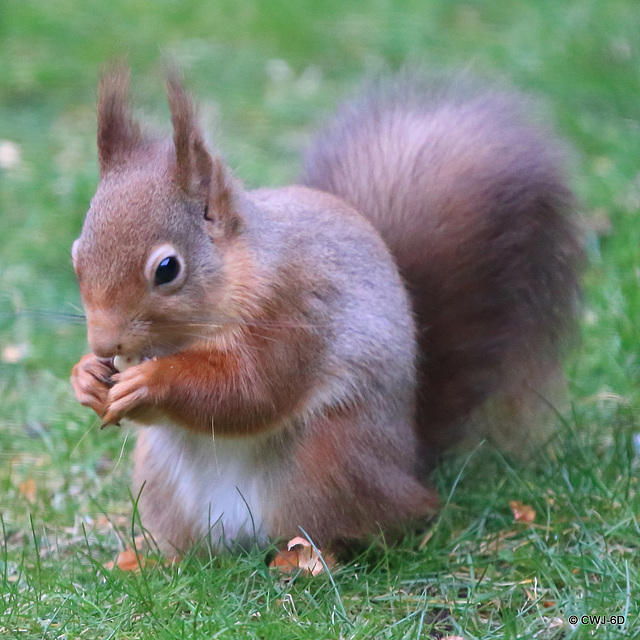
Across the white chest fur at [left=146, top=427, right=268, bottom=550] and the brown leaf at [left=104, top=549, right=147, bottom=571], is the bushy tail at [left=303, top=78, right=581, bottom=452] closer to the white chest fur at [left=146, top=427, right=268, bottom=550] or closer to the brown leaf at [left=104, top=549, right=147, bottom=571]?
the white chest fur at [left=146, top=427, right=268, bottom=550]

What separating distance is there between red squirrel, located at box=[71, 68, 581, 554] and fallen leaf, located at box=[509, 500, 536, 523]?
0.58 ft

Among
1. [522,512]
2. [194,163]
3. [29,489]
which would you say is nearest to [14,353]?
[29,489]

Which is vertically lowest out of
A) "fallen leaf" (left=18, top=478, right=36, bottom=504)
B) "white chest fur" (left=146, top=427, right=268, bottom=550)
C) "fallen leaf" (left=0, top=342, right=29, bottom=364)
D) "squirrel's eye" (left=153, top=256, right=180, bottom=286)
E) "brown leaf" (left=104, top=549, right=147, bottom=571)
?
"fallen leaf" (left=0, top=342, right=29, bottom=364)

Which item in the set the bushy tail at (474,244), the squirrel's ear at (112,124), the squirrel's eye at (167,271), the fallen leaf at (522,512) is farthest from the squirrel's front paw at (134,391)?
the fallen leaf at (522,512)

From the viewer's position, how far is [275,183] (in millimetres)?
3625

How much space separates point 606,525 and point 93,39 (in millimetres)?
3718

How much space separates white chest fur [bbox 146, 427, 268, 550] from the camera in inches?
74.0

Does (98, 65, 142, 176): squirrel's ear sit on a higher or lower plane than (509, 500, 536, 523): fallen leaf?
higher

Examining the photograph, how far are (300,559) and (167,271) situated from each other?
23.0 inches

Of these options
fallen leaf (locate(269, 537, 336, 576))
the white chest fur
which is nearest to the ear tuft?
the white chest fur

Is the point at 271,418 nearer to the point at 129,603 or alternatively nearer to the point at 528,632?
the point at 129,603

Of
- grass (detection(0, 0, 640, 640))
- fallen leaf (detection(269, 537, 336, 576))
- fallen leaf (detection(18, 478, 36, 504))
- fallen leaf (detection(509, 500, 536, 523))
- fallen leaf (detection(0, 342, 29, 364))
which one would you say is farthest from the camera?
fallen leaf (detection(0, 342, 29, 364))

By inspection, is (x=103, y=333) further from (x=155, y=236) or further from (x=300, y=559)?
(x=300, y=559)

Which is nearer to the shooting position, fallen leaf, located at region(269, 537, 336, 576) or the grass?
the grass
